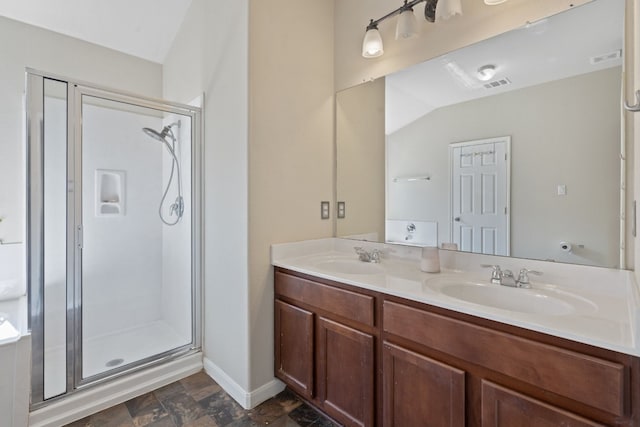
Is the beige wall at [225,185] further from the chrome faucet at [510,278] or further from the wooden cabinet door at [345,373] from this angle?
the chrome faucet at [510,278]

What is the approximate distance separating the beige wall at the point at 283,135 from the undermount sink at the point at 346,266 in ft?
0.90

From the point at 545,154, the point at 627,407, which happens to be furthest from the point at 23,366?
the point at 545,154

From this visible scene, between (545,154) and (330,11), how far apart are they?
1749mm

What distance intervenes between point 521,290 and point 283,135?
1.52 meters

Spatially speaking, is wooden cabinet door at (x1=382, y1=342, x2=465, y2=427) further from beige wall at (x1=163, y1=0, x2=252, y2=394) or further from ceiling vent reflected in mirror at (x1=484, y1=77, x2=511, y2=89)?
ceiling vent reflected in mirror at (x1=484, y1=77, x2=511, y2=89)

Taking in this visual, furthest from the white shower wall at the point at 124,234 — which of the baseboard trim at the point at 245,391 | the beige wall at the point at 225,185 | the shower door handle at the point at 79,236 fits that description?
the baseboard trim at the point at 245,391

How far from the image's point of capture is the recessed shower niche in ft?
8.11

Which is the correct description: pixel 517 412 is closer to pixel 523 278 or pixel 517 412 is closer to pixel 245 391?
pixel 523 278

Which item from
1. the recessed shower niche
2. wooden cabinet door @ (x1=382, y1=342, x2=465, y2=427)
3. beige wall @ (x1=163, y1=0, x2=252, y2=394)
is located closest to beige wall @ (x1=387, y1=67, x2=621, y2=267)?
Result: wooden cabinet door @ (x1=382, y1=342, x2=465, y2=427)

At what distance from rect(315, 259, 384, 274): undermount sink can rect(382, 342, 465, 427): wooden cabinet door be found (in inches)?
21.8

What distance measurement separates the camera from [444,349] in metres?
1.15

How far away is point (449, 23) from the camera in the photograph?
165 cm

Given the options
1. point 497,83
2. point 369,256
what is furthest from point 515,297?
point 497,83

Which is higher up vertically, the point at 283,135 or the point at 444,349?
the point at 283,135
